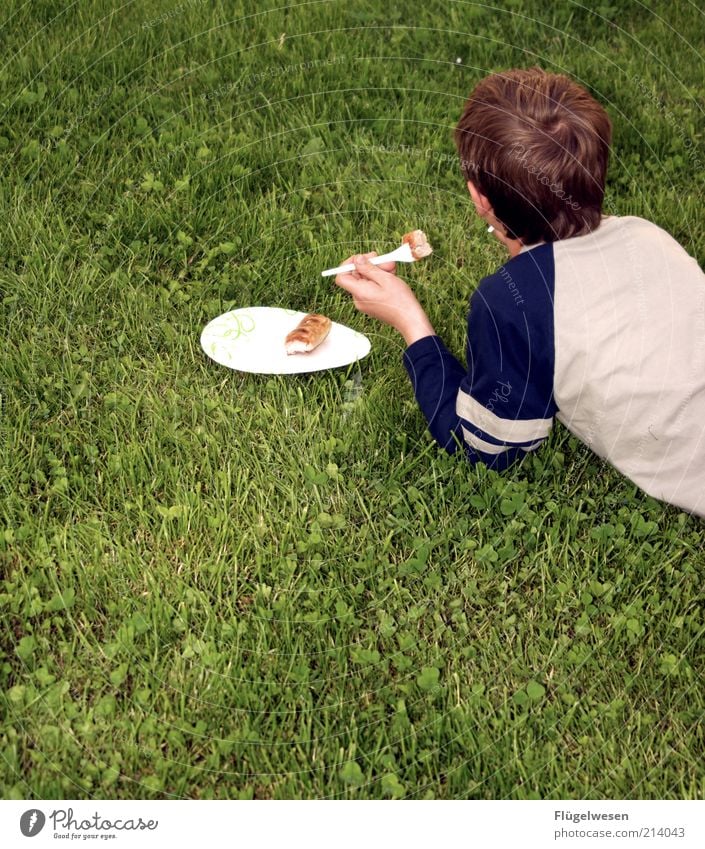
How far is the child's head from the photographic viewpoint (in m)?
2.62

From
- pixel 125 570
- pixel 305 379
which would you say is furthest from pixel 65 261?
pixel 125 570

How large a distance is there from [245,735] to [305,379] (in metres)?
1.20

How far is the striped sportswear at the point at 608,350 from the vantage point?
259cm

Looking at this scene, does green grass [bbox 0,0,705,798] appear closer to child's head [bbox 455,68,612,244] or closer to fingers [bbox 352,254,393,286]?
fingers [bbox 352,254,393,286]

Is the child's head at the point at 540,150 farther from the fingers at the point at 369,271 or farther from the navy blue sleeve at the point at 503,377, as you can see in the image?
the fingers at the point at 369,271

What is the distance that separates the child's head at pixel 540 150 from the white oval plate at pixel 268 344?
747 millimetres

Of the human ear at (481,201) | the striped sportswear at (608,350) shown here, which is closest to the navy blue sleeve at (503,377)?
the striped sportswear at (608,350)

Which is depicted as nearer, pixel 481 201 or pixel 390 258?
pixel 481 201

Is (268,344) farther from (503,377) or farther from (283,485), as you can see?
(503,377)

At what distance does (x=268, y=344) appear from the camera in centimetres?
329

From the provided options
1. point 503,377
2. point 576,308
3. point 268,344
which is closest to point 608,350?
point 576,308

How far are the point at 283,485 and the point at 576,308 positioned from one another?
971 mm

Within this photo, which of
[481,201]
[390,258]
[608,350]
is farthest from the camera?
[390,258]
